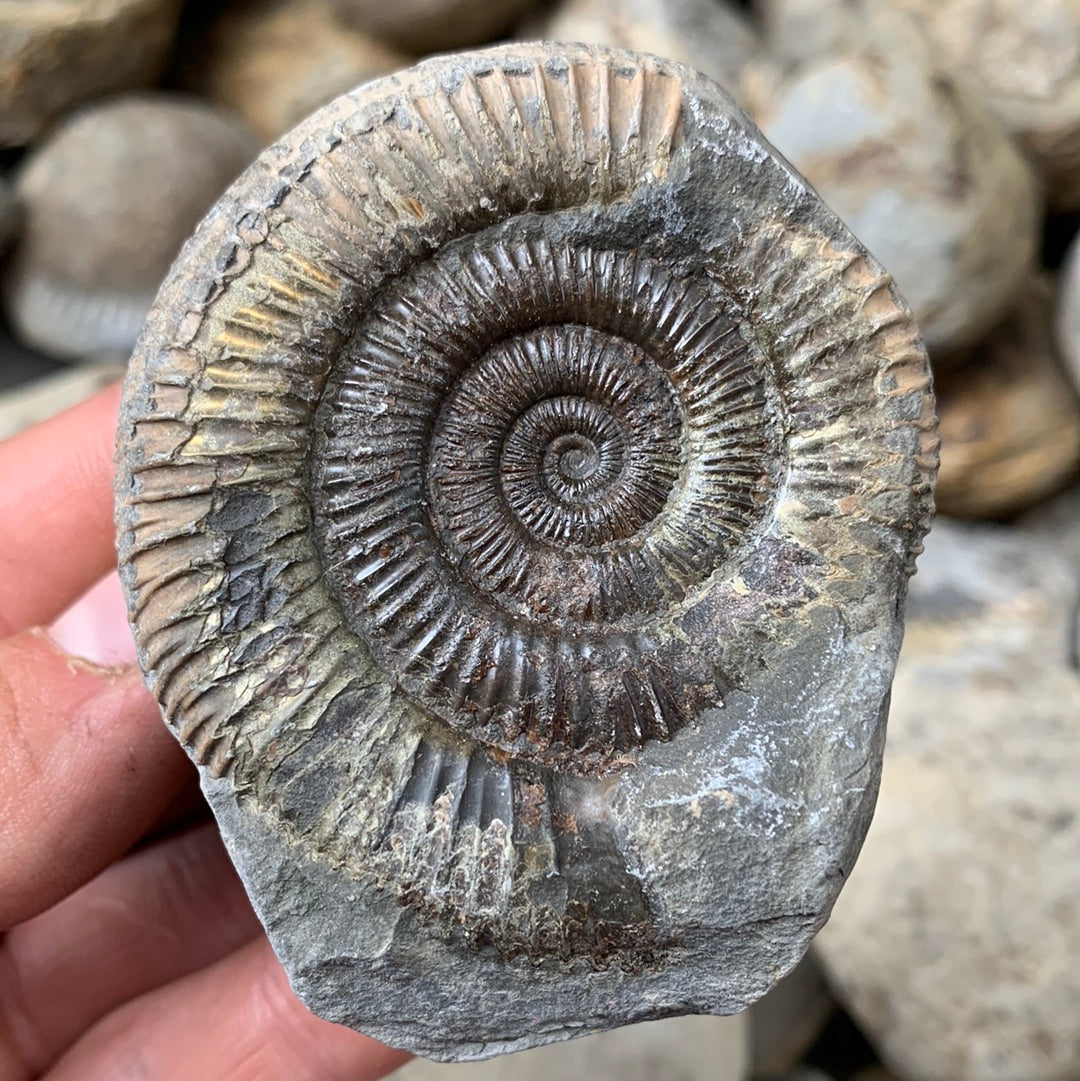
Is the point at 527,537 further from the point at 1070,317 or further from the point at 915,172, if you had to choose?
the point at 1070,317

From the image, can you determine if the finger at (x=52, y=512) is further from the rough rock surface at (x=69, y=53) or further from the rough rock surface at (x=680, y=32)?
the rough rock surface at (x=680, y=32)

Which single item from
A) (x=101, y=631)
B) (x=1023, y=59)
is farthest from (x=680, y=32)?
(x=101, y=631)

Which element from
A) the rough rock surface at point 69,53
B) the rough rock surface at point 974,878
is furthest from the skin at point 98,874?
the rough rock surface at point 69,53

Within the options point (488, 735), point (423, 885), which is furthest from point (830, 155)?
point (423, 885)

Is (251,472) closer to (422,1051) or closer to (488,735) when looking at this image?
(488,735)

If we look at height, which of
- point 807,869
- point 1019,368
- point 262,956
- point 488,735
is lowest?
point 1019,368
